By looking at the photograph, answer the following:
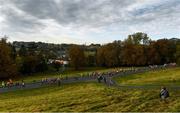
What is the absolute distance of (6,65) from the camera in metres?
115

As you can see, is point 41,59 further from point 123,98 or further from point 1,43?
point 123,98

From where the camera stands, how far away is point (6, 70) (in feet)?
373

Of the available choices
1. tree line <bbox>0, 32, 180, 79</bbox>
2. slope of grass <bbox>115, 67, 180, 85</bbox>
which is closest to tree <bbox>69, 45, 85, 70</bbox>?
tree line <bbox>0, 32, 180, 79</bbox>

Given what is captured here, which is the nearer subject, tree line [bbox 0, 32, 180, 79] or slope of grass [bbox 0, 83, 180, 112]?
slope of grass [bbox 0, 83, 180, 112]

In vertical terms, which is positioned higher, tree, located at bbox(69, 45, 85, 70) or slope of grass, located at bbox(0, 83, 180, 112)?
tree, located at bbox(69, 45, 85, 70)

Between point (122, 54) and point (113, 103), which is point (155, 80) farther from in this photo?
point (122, 54)

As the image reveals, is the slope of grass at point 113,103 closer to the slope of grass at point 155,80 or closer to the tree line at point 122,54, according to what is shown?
the slope of grass at point 155,80

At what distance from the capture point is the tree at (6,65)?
113812 millimetres

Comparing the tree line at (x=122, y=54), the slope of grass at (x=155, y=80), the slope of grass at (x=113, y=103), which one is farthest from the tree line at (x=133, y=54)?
the slope of grass at (x=113, y=103)

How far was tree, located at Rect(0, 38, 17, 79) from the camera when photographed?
114 metres

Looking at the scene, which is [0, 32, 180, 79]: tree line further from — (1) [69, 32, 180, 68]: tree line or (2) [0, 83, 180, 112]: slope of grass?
(2) [0, 83, 180, 112]: slope of grass

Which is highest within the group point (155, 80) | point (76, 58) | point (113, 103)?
point (76, 58)

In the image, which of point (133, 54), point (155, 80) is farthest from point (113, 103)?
point (133, 54)

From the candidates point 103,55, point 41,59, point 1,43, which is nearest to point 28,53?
point 41,59
